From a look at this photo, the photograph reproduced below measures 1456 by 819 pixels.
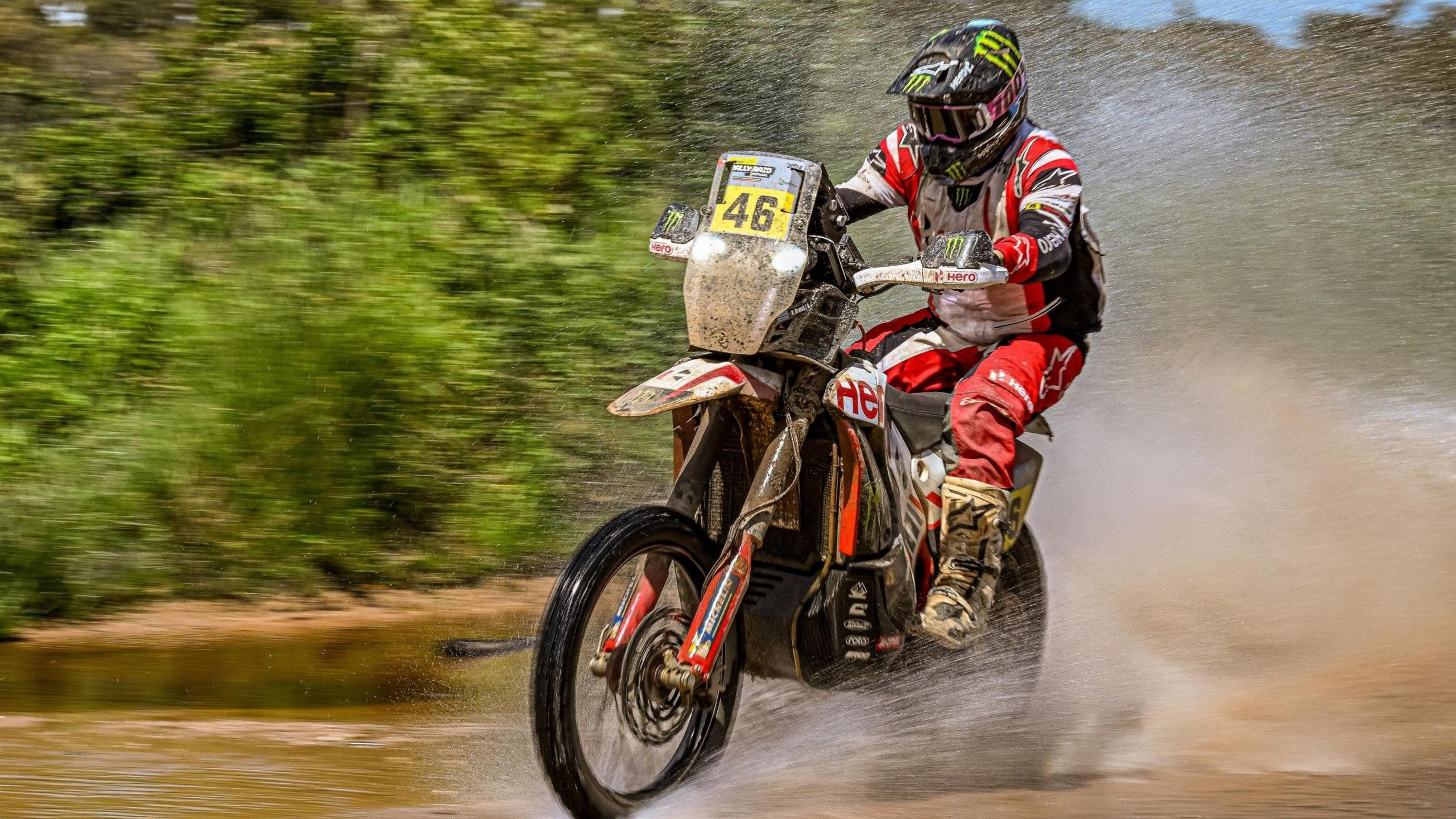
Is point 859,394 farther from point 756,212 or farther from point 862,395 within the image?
point 756,212

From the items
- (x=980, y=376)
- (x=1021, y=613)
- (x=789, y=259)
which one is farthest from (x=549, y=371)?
(x=789, y=259)

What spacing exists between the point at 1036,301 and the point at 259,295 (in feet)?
11.8

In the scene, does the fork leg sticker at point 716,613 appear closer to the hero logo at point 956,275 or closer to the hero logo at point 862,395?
the hero logo at point 862,395

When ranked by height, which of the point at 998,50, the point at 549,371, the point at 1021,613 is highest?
the point at 998,50

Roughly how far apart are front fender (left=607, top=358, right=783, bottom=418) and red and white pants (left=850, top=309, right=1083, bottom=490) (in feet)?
1.76

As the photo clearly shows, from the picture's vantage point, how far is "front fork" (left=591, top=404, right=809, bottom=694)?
11.5 feet

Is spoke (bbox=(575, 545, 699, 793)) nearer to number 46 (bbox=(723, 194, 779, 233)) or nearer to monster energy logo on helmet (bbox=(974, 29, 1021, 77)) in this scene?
number 46 (bbox=(723, 194, 779, 233))

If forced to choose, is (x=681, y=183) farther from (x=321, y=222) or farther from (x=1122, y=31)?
(x=1122, y=31)

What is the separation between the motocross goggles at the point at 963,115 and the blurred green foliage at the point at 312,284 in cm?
321

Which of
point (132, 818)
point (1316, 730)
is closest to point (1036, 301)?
point (1316, 730)

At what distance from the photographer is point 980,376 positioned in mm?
4363

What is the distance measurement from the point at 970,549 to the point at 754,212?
49.3 inches

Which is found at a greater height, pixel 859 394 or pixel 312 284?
pixel 859 394

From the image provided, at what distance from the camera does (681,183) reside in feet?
29.0
